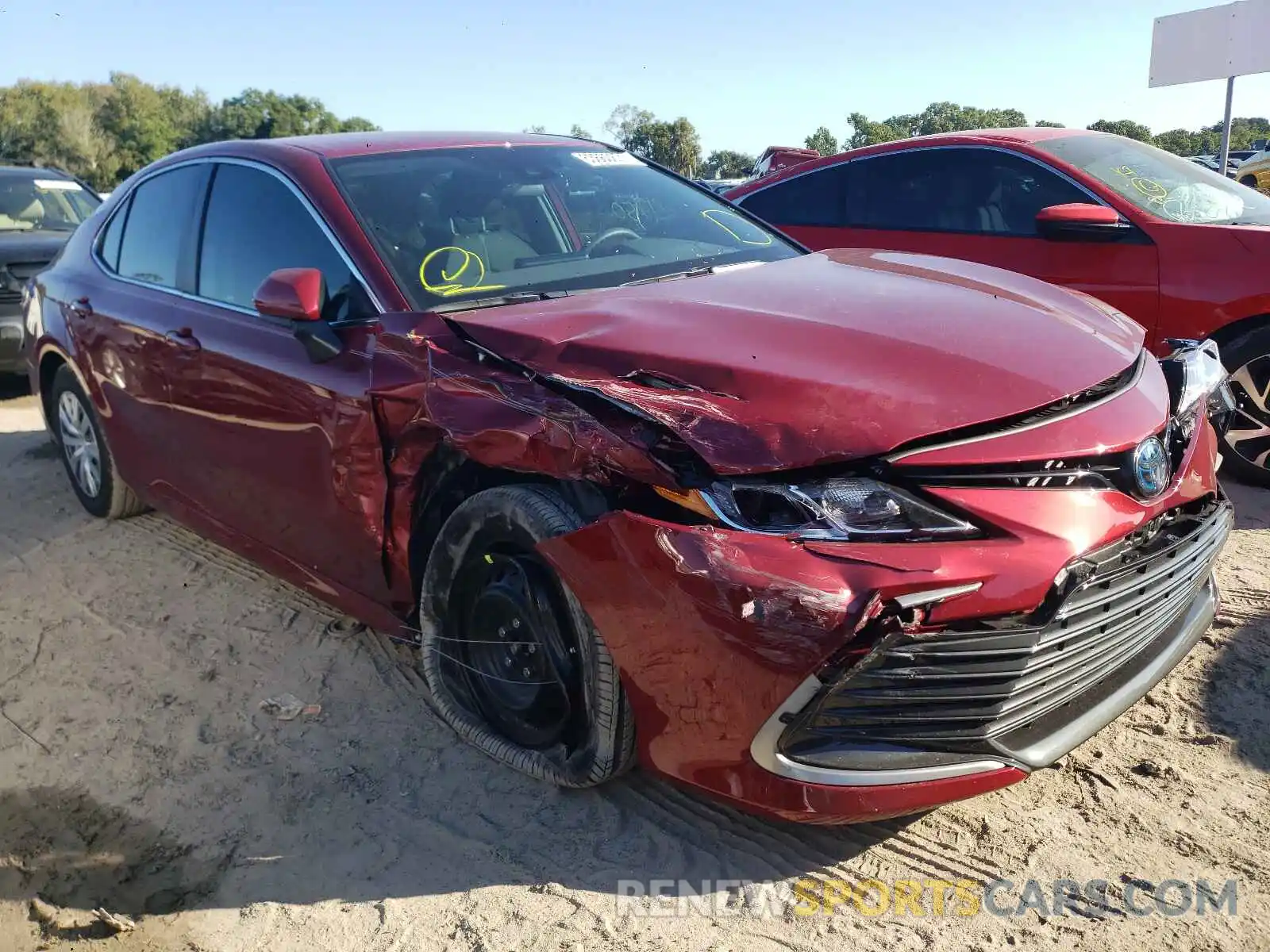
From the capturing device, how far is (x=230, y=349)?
3.39 meters

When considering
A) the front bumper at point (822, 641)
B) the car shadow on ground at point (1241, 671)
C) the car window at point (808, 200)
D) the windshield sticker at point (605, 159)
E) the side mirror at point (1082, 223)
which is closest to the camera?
the front bumper at point (822, 641)

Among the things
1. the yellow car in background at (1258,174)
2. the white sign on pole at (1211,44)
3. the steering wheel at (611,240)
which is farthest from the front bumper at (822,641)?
the yellow car in background at (1258,174)

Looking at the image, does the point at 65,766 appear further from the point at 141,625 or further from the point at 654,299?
the point at 654,299

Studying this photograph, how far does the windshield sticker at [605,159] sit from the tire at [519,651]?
1683mm

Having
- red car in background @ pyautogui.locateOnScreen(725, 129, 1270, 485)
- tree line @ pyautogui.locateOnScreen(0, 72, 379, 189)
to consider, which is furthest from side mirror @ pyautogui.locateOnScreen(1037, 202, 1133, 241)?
tree line @ pyautogui.locateOnScreen(0, 72, 379, 189)

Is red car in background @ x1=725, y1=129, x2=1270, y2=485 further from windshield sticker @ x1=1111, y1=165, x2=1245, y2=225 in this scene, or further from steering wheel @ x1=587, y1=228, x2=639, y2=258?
steering wheel @ x1=587, y1=228, x2=639, y2=258

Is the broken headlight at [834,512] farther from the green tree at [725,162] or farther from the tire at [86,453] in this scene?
the green tree at [725,162]

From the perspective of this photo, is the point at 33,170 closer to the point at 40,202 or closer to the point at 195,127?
the point at 40,202

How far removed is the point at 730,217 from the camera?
→ 12.6 ft

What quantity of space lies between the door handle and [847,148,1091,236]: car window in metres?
3.62

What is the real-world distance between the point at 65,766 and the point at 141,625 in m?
0.92

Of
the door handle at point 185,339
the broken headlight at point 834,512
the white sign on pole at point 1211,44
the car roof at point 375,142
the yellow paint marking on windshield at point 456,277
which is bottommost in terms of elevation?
the broken headlight at point 834,512

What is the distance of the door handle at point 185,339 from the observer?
3568 millimetres

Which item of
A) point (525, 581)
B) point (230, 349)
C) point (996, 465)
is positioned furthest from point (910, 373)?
point (230, 349)
